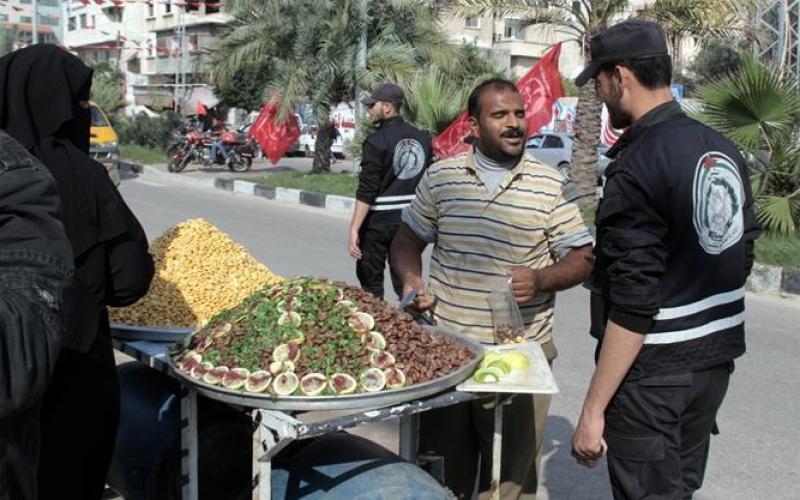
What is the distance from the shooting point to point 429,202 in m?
3.42

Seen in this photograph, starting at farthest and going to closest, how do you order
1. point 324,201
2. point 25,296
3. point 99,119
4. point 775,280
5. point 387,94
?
point 99,119
point 324,201
point 775,280
point 387,94
point 25,296

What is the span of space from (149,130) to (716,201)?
27795 millimetres

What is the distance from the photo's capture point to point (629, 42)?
7.61ft

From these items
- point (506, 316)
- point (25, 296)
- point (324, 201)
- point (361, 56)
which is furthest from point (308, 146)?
point (25, 296)

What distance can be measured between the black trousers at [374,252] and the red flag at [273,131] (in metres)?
13.1

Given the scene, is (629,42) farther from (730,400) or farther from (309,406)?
(730,400)

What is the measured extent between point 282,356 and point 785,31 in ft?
52.6

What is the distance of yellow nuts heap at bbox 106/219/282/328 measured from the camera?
3594 mm

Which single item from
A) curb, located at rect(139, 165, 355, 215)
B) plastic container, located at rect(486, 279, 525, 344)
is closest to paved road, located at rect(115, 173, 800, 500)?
plastic container, located at rect(486, 279, 525, 344)

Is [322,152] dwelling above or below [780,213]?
below

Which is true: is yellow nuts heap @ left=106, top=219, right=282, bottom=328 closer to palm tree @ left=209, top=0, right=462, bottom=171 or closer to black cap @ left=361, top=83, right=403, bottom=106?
black cap @ left=361, top=83, right=403, bottom=106

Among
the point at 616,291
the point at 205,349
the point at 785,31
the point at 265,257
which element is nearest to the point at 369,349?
the point at 205,349

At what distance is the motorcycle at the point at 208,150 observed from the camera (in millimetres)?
21734

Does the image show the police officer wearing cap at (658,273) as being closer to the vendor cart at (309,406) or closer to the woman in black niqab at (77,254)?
the vendor cart at (309,406)
